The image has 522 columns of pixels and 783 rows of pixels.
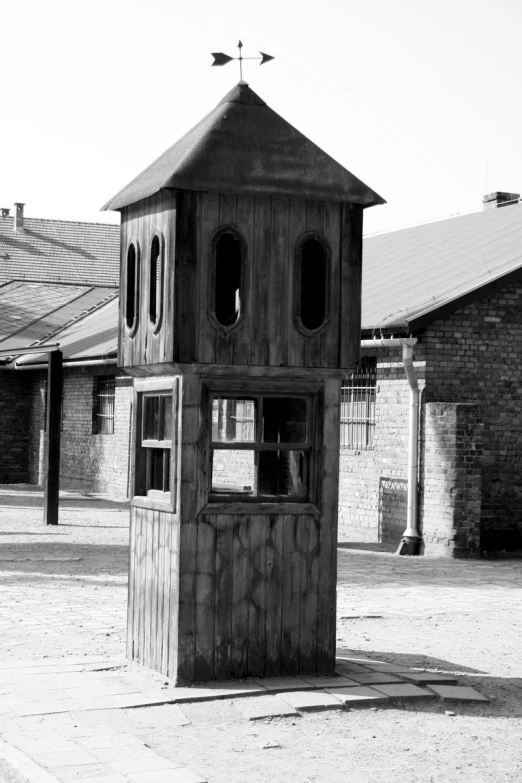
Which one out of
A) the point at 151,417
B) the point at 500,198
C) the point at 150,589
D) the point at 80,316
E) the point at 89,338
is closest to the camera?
the point at 150,589

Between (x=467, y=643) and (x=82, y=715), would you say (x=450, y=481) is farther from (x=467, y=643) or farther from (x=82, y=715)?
(x=82, y=715)

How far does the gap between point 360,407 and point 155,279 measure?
396 inches

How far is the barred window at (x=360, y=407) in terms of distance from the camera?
16.9 m

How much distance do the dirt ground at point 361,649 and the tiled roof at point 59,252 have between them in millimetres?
30672

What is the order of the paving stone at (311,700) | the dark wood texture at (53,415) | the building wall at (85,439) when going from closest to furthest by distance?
the paving stone at (311,700)
the dark wood texture at (53,415)
the building wall at (85,439)

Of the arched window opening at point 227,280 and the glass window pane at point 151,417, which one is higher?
the arched window opening at point 227,280

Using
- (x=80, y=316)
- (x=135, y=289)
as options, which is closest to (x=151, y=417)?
(x=135, y=289)

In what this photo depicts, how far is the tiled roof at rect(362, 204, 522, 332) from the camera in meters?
15.6

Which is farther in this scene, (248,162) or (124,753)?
(248,162)

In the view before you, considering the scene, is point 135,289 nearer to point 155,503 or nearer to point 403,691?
point 155,503

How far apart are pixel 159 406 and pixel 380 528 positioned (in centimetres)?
922

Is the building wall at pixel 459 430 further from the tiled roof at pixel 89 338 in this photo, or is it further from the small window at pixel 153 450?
the small window at pixel 153 450

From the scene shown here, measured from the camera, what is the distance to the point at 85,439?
85.0ft

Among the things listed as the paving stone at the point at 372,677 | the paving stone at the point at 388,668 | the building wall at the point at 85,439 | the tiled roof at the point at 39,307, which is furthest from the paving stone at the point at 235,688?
the tiled roof at the point at 39,307
